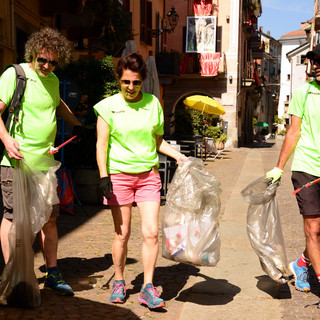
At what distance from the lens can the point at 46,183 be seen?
3643mm

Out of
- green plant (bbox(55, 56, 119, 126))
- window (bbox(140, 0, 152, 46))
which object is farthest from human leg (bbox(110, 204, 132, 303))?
window (bbox(140, 0, 152, 46))

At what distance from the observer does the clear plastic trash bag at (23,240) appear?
3475 millimetres

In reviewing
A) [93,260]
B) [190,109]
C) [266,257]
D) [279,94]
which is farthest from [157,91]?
[279,94]

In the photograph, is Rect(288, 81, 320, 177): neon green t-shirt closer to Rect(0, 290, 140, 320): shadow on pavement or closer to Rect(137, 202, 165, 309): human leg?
Rect(137, 202, 165, 309): human leg

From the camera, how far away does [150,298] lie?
356cm

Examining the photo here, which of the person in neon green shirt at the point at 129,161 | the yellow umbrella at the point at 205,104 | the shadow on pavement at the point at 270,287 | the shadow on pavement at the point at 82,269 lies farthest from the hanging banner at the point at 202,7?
the person in neon green shirt at the point at 129,161

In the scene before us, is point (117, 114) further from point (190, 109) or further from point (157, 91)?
point (190, 109)

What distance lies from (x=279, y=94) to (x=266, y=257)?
79170 millimetres

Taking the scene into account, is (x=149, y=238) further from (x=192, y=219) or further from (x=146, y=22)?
(x=146, y=22)

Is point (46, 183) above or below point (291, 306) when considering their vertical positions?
above

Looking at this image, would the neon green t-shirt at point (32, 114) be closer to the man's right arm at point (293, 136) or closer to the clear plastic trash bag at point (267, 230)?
the clear plastic trash bag at point (267, 230)

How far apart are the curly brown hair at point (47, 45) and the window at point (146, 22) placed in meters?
17.2

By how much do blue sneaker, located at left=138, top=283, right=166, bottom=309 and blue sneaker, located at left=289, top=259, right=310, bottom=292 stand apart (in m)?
1.16

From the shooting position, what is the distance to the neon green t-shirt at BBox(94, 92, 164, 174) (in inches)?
142
